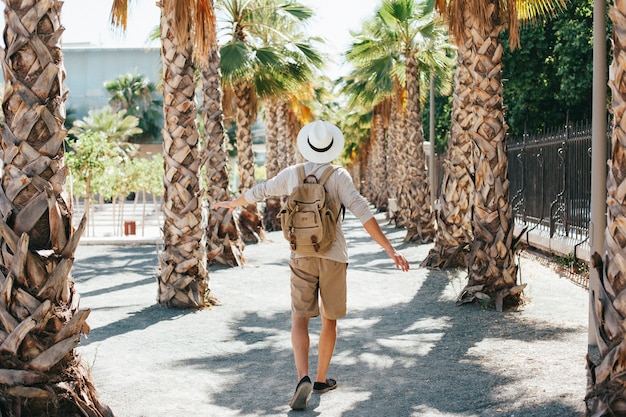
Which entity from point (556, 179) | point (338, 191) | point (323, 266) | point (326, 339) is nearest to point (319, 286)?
point (323, 266)

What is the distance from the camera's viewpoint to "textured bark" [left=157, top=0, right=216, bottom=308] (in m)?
9.21

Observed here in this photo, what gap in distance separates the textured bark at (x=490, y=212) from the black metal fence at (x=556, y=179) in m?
3.36

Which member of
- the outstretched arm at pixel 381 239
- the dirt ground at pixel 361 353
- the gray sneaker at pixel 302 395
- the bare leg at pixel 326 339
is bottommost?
the dirt ground at pixel 361 353

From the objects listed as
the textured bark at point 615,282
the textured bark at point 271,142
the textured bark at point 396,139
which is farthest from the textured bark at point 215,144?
the textured bark at point 271,142

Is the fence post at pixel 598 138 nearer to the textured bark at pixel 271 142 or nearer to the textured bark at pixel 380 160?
the textured bark at pixel 271 142

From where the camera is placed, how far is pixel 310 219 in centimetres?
488

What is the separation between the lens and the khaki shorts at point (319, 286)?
197 inches

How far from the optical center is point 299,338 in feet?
16.6

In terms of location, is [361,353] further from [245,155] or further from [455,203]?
[245,155]

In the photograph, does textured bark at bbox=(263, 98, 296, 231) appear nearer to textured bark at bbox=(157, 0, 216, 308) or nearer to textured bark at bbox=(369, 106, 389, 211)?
textured bark at bbox=(369, 106, 389, 211)

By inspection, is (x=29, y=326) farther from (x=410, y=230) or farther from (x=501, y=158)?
(x=410, y=230)

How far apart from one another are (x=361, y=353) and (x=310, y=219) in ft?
7.32

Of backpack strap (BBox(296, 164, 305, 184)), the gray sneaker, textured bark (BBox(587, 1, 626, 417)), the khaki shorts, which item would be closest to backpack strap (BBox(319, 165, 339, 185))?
backpack strap (BBox(296, 164, 305, 184))

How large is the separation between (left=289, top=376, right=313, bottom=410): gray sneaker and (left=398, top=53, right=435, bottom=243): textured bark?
1376cm
